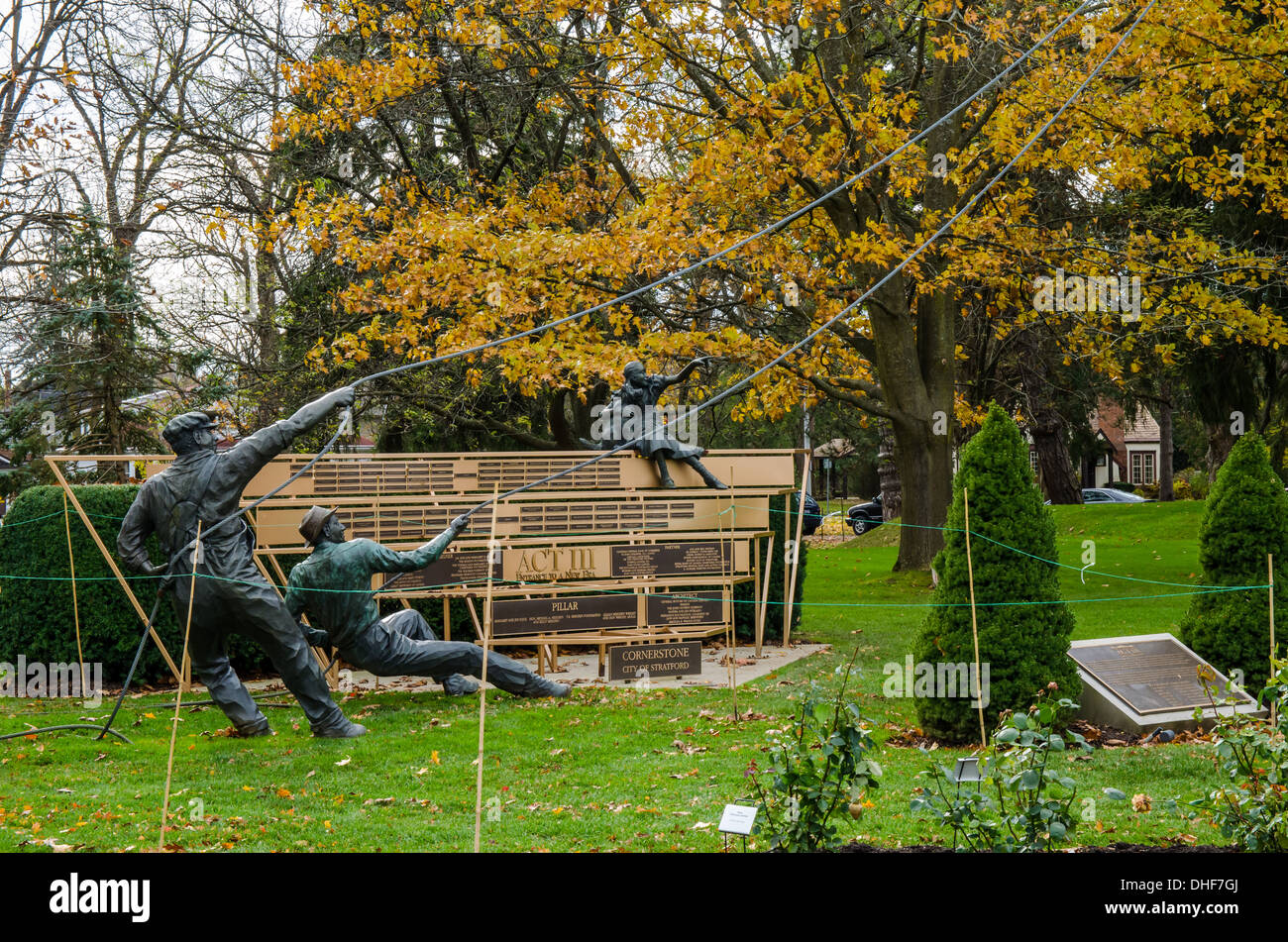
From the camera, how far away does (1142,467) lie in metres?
66.3

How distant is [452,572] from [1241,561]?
742 centimetres

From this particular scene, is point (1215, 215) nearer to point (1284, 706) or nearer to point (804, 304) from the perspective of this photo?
point (804, 304)

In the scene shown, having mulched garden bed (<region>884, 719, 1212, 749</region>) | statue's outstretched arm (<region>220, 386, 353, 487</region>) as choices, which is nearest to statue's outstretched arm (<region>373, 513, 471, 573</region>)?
statue's outstretched arm (<region>220, 386, 353, 487</region>)

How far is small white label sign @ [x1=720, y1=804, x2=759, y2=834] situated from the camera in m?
4.87

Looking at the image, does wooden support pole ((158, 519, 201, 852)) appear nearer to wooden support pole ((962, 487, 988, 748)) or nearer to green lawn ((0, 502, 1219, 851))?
green lawn ((0, 502, 1219, 851))

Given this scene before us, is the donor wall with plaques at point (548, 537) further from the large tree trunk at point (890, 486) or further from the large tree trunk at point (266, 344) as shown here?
the large tree trunk at point (890, 486)

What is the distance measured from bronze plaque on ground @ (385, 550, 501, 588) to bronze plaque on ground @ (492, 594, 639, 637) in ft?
1.29

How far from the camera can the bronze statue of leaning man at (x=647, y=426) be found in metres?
13.5

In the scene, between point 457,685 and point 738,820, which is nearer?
point 738,820

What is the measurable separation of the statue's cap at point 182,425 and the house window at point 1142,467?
64.6 meters

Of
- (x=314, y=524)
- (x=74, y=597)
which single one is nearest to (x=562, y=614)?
(x=314, y=524)

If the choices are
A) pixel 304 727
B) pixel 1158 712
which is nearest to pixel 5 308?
pixel 304 727

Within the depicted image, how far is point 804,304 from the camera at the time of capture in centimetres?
2014

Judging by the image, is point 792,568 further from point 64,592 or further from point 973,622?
point 64,592
